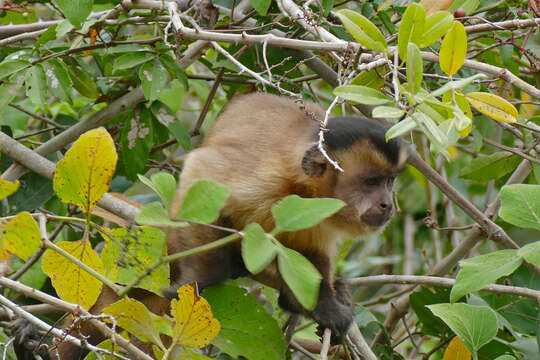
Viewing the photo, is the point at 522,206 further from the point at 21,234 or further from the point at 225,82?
the point at 225,82

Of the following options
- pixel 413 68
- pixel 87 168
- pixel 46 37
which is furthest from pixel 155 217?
pixel 46 37

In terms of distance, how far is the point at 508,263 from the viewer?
1.86 m

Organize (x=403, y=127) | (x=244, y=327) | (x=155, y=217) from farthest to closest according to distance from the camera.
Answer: (x=244, y=327) < (x=403, y=127) < (x=155, y=217)

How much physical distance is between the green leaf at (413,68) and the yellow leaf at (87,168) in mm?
720

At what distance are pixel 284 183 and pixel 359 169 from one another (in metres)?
0.32

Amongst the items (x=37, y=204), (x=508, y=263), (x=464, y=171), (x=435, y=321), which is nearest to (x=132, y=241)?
(x=508, y=263)

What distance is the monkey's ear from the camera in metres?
2.69

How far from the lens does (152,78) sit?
9.23ft

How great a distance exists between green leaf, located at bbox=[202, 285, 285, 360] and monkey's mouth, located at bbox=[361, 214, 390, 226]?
677 mm

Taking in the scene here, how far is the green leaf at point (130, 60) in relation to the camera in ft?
9.12

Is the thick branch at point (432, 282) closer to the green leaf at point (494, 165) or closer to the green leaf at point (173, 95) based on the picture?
the green leaf at point (494, 165)

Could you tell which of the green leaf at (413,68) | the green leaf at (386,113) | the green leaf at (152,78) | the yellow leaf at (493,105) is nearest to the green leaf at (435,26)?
the yellow leaf at (493,105)

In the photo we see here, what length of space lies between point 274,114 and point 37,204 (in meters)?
1.07

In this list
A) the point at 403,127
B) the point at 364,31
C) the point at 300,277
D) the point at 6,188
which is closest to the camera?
A: the point at 300,277
